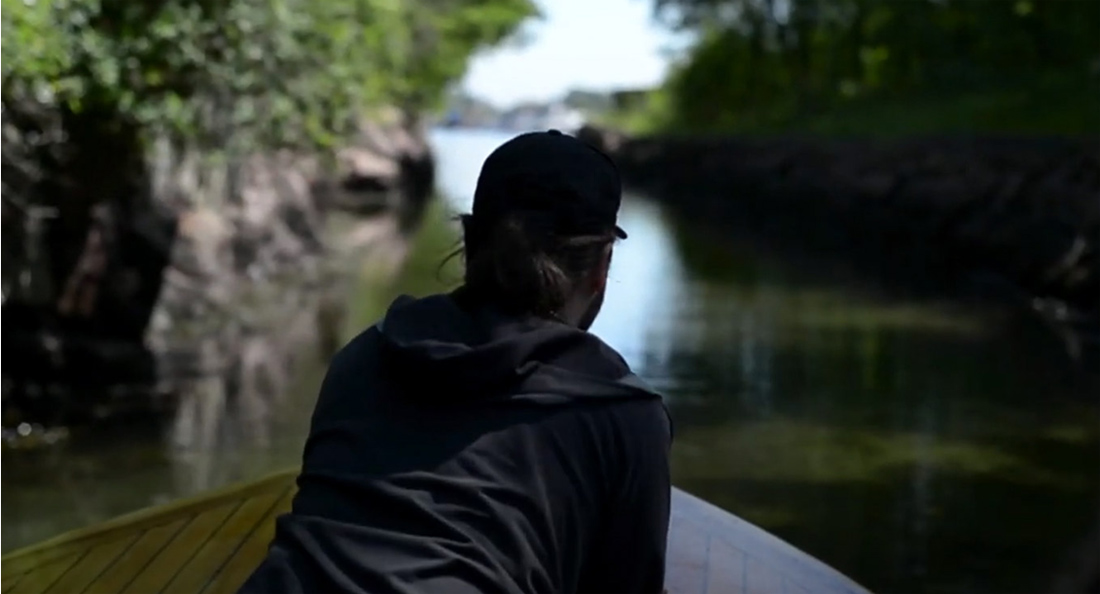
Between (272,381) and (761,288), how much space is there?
8.53m

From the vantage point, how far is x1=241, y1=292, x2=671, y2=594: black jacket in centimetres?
215

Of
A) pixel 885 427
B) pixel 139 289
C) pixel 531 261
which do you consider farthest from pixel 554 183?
pixel 139 289

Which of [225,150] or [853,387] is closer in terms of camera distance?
[225,150]

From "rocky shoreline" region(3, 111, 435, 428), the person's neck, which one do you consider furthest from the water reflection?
"rocky shoreline" region(3, 111, 435, 428)

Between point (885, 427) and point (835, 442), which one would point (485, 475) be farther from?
point (885, 427)

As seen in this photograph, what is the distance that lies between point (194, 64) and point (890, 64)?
1072 inches

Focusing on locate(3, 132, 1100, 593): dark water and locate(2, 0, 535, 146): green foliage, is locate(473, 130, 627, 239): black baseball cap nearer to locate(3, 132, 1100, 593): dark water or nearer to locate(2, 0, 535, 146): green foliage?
locate(3, 132, 1100, 593): dark water

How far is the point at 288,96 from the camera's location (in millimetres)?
11344

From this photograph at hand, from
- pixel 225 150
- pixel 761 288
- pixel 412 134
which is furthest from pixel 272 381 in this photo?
pixel 412 134

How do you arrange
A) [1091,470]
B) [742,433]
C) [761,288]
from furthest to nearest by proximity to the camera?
[761,288] → [742,433] → [1091,470]

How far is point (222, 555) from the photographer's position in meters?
4.00

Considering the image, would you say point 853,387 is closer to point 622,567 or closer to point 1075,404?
point 1075,404

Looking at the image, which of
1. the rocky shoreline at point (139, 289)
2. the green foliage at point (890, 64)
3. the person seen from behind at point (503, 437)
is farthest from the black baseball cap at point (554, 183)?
the green foliage at point (890, 64)

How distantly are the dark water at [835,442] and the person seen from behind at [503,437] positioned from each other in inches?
30.6
